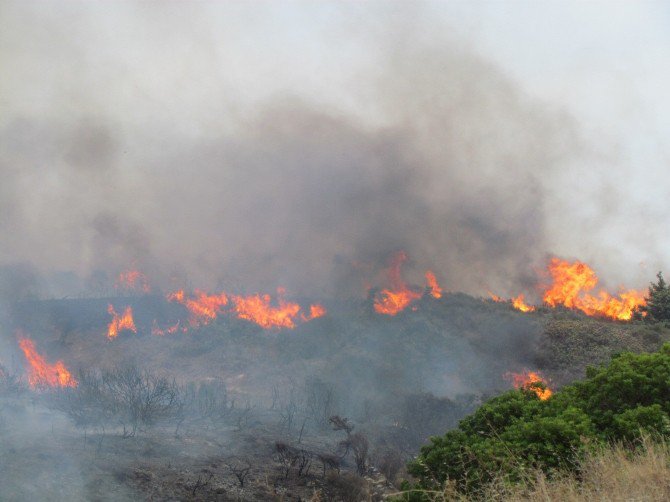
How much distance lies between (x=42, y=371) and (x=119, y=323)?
23.2ft

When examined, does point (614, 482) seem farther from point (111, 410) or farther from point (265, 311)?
point (265, 311)

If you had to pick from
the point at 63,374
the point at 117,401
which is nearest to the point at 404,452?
the point at 117,401

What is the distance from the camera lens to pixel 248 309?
1543 inches

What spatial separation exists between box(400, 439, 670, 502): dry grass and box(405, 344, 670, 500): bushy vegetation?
241 millimetres

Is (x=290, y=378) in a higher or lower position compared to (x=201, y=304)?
lower

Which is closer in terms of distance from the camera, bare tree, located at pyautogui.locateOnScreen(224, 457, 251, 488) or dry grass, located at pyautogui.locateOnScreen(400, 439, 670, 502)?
dry grass, located at pyautogui.locateOnScreen(400, 439, 670, 502)

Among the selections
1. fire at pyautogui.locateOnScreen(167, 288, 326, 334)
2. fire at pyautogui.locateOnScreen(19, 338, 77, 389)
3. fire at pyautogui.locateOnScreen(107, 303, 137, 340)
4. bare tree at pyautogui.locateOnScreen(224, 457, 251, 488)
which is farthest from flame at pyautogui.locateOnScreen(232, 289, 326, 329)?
bare tree at pyautogui.locateOnScreen(224, 457, 251, 488)

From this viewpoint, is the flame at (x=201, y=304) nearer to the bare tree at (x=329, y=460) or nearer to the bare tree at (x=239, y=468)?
the bare tree at (x=329, y=460)

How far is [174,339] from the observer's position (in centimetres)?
3559

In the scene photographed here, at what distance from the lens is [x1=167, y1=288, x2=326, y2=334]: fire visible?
38.2m

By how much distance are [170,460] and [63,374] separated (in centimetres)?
1708

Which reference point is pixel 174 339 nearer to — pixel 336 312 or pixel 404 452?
pixel 336 312

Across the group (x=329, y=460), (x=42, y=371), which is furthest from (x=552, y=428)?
(x=42, y=371)

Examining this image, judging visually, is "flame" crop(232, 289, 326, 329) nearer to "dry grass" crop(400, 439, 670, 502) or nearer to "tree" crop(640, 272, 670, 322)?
"tree" crop(640, 272, 670, 322)
